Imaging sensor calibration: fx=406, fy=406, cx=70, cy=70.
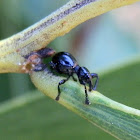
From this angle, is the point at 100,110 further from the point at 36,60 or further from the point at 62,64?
the point at 62,64

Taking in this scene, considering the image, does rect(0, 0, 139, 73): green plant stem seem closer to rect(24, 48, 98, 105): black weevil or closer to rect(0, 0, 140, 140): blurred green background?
rect(24, 48, 98, 105): black weevil

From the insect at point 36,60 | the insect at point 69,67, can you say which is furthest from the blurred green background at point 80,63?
the insect at point 36,60

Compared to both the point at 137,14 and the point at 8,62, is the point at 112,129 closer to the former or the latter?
the point at 8,62

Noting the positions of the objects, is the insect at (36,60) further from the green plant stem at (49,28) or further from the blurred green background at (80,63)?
the blurred green background at (80,63)

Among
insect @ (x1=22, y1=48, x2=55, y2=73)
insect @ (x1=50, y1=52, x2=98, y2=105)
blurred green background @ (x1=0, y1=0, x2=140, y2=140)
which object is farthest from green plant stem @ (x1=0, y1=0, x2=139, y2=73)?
blurred green background @ (x1=0, y1=0, x2=140, y2=140)

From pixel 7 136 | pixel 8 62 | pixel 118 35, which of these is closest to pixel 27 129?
pixel 7 136
